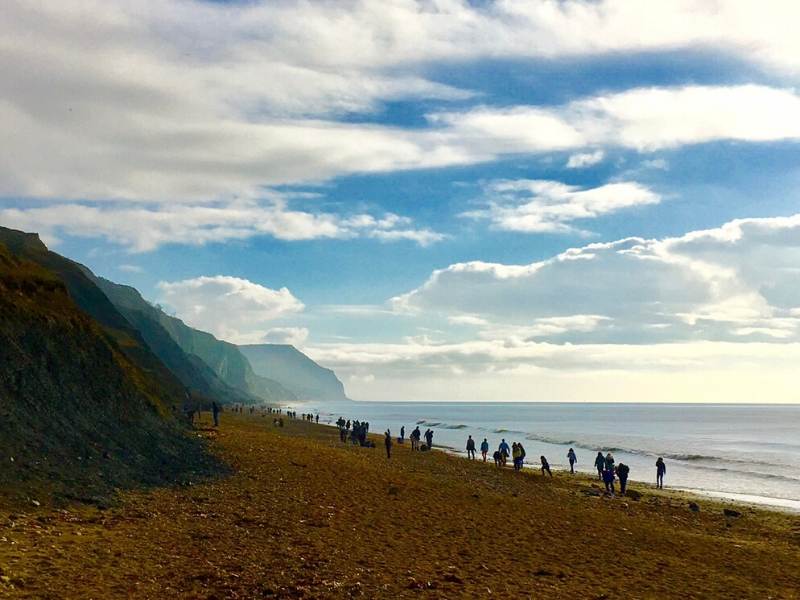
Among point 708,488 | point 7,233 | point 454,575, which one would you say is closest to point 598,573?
point 454,575

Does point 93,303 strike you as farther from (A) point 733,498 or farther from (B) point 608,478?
(A) point 733,498

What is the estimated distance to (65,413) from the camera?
1026 inches

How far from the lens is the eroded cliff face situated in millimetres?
20219

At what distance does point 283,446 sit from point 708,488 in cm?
3242

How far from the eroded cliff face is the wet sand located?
184cm

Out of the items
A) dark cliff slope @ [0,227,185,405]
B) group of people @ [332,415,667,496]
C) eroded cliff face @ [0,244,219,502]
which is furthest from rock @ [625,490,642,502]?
dark cliff slope @ [0,227,185,405]

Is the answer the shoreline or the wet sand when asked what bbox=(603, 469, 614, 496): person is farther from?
the wet sand

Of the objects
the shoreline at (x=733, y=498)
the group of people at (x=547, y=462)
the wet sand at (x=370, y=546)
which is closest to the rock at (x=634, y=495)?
the group of people at (x=547, y=462)

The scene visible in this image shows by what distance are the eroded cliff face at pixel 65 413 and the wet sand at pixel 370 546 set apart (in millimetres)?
1841

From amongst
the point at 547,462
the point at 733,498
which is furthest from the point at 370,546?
the point at 547,462

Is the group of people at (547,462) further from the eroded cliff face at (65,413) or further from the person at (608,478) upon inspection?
the eroded cliff face at (65,413)

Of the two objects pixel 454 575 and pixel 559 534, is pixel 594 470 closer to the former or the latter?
pixel 559 534

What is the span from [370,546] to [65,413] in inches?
629

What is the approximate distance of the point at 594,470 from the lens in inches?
2202
